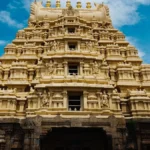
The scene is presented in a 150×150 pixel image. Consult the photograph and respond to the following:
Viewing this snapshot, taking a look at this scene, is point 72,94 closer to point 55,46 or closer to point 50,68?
point 50,68

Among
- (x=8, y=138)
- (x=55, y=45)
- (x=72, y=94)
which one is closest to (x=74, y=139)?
(x=72, y=94)

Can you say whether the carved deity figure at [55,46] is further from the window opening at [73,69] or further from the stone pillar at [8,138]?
the stone pillar at [8,138]

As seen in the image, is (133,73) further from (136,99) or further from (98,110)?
(98,110)

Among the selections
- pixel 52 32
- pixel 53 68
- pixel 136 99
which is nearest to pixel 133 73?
pixel 136 99

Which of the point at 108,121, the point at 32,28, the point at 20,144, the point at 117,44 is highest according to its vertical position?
the point at 32,28

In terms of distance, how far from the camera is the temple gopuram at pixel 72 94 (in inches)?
761

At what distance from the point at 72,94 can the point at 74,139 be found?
13.8 ft

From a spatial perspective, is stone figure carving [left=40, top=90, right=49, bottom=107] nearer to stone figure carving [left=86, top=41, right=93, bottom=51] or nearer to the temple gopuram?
the temple gopuram

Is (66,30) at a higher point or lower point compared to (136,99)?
higher

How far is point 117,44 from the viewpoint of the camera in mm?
29578

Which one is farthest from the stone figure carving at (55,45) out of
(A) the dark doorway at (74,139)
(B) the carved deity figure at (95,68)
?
(A) the dark doorway at (74,139)

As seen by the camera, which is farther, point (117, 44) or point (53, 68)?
point (117, 44)

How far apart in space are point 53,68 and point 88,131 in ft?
24.3

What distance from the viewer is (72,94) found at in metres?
21.9
